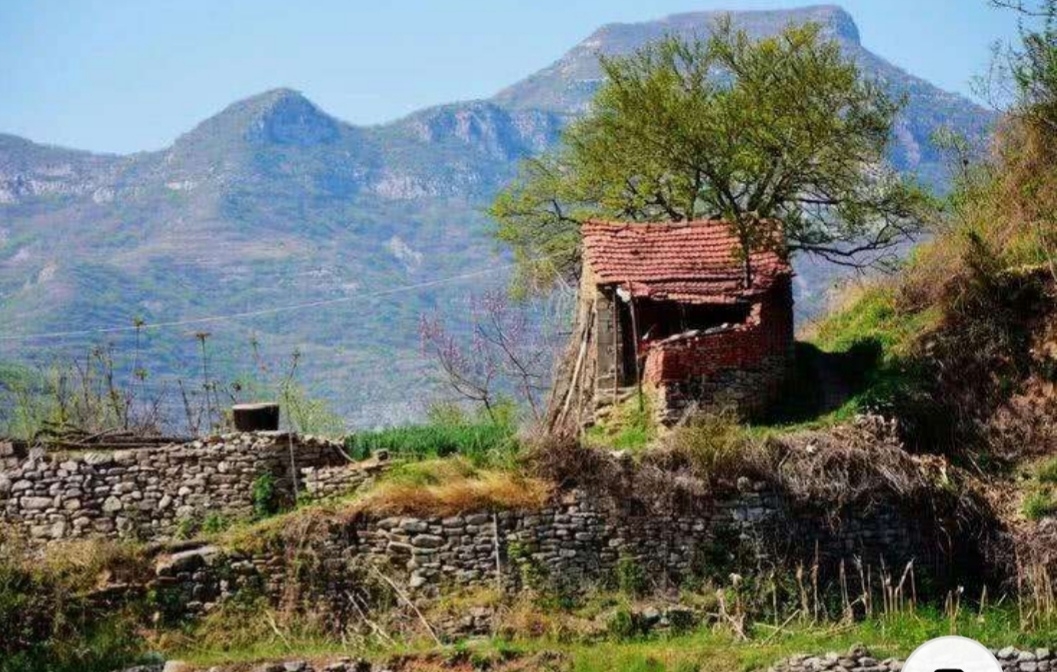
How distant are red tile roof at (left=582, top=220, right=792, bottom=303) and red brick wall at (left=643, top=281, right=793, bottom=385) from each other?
2.65 feet

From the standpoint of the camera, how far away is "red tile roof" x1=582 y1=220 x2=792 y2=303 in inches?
1180

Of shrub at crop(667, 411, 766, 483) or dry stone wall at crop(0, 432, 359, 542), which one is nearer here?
shrub at crop(667, 411, 766, 483)

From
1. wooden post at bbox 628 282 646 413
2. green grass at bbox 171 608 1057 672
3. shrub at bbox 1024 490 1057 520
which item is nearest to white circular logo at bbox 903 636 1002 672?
green grass at bbox 171 608 1057 672

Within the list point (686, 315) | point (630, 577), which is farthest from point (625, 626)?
point (686, 315)

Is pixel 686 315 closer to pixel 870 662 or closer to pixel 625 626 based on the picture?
pixel 625 626

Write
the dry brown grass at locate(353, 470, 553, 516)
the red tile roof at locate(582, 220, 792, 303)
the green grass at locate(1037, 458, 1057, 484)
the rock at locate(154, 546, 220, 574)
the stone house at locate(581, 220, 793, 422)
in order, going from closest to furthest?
the rock at locate(154, 546, 220, 574) < the dry brown grass at locate(353, 470, 553, 516) < the green grass at locate(1037, 458, 1057, 484) < the stone house at locate(581, 220, 793, 422) < the red tile roof at locate(582, 220, 792, 303)

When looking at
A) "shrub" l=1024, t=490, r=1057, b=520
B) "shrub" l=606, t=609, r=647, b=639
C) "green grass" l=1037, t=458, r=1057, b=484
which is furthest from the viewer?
"green grass" l=1037, t=458, r=1057, b=484

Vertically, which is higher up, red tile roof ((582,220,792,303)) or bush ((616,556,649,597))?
red tile roof ((582,220,792,303))

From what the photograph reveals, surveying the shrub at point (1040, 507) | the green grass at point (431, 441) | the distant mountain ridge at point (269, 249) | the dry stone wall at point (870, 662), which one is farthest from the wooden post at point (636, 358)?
the distant mountain ridge at point (269, 249)

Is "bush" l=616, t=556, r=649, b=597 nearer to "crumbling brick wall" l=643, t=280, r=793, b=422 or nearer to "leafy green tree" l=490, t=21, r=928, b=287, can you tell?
"crumbling brick wall" l=643, t=280, r=793, b=422

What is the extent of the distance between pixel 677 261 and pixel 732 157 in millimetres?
3839

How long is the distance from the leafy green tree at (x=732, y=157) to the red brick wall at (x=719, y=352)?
4.76 feet

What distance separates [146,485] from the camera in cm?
2777

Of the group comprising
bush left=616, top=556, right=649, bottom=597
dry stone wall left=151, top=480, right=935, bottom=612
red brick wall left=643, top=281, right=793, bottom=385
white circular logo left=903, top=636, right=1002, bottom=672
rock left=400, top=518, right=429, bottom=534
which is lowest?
bush left=616, top=556, right=649, bottom=597
